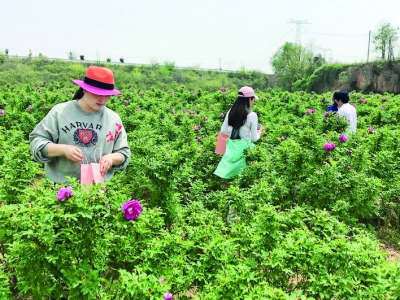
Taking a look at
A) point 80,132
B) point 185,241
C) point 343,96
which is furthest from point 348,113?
point 80,132

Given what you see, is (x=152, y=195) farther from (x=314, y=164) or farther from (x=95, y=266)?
(x=314, y=164)

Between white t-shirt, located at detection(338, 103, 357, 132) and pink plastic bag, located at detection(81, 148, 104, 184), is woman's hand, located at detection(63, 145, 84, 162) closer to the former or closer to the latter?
pink plastic bag, located at detection(81, 148, 104, 184)

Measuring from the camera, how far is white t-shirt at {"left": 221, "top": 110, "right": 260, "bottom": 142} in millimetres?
4469

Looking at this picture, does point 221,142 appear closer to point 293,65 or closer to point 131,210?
point 131,210

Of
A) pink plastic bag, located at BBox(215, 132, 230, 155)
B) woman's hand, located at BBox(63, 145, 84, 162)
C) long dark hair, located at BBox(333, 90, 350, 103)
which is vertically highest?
long dark hair, located at BBox(333, 90, 350, 103)

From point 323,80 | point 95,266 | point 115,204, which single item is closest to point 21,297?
point 95,266

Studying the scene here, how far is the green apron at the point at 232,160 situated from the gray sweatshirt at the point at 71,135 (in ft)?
7.43

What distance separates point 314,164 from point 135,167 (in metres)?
2.06

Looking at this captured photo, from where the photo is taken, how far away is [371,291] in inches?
82.0

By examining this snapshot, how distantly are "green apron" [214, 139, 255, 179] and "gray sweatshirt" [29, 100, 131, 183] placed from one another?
2266 mm

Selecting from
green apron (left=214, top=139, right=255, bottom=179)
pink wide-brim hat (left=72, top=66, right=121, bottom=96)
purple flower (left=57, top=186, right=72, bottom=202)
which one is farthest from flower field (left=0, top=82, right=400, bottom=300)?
pink wide-brim hat (left=72, top=66, right=121, bottom=96)

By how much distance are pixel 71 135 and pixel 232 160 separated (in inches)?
102

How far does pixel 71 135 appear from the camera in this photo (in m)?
2.41

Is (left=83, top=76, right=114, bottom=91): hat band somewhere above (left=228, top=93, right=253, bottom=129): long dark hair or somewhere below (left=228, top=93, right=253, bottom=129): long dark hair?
above
